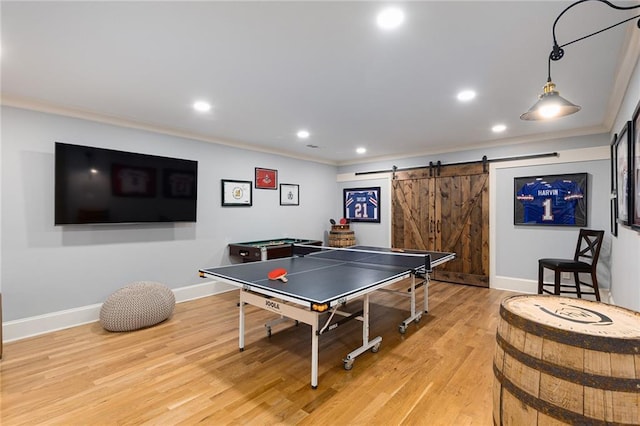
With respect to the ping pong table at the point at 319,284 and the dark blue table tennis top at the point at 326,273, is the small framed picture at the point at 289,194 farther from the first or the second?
the ping pong table at the point at 319,284

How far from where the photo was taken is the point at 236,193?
16.6ft

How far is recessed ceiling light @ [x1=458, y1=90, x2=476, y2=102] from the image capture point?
9.60 feet

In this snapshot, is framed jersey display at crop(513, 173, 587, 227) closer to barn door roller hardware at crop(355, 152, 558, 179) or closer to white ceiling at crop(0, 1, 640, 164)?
barn door roller hardware at crop(355, 152, 558, 179)

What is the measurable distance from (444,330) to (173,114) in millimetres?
4009

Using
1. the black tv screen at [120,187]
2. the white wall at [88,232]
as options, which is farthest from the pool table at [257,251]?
the black tv screen at [120,187]

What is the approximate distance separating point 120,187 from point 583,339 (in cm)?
435

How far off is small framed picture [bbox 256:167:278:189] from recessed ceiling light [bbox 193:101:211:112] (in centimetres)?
202

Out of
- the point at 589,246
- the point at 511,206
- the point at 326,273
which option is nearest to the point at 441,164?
the point at 511,206

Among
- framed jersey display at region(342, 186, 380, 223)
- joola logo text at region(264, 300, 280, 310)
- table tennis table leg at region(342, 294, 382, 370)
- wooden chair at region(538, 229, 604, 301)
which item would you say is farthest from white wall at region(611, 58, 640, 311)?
framed jersey display at region(342, 186, 380, 223)

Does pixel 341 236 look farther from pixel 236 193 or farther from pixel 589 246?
pixel 589 246

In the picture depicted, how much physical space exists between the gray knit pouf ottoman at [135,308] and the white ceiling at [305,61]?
2.09 meters

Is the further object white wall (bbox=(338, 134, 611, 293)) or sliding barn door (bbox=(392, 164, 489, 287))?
sliding barn door (bbox=(392, 164, 489, 287))

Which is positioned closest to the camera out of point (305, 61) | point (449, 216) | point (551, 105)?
point (551, 105)

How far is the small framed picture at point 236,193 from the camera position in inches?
193
